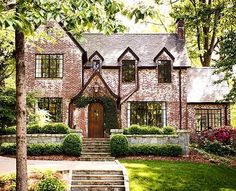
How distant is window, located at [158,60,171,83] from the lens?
29.7 meters

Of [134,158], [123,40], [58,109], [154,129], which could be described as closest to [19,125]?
[134,158]

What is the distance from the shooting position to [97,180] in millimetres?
16344

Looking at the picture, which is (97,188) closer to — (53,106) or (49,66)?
(53,106)

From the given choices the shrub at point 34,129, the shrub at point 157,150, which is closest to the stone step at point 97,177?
the shrub at point 157,150

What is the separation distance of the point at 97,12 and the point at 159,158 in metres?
14.5

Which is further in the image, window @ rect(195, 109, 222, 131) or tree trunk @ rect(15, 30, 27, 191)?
window @ rect(195, 109, 222, 131)

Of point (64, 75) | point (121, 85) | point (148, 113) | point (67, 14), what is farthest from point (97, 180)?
point (121, 85)

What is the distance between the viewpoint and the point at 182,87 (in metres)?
29.7

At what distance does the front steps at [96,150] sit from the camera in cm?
2176

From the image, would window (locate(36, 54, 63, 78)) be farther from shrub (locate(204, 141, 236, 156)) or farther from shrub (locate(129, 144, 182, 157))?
shrub (locate(204, 141, 236, 156))

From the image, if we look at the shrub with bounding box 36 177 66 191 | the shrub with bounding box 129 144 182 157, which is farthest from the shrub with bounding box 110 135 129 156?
the shrub with bounding box 36 177 66 191

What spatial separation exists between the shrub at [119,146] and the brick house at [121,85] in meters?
4.67

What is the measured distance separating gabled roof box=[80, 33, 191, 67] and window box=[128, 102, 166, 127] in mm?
2980

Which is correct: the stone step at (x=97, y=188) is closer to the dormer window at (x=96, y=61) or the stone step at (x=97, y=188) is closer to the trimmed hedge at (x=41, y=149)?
the trimmed hedge at (x=41, y=149)
